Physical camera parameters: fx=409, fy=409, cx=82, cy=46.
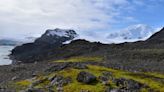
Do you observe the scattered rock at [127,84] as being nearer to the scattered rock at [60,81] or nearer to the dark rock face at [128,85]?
the dark rock face at [128,85]

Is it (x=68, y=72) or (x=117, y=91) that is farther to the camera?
(x=68, y=72)

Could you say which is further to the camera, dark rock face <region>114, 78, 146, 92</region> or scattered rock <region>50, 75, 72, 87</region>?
scattered rock <region>50, 75, 72, 87</region>

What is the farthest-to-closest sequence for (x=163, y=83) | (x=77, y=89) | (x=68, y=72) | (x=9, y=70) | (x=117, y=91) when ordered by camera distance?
1. (x=9, y=70)
2. (x=68, y=72)
3. (x=163, y=83)
4. (x=77, y=89)
5. (x=117, y=91)

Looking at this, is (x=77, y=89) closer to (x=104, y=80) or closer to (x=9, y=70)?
(x=104, y=80)

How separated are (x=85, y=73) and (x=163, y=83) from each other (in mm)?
14605

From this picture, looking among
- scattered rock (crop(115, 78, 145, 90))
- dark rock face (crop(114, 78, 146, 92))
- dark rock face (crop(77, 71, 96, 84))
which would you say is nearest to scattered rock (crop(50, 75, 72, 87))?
dark rock face (crop(77, 71, 96, 84))

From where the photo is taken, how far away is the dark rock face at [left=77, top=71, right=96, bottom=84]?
234 feet

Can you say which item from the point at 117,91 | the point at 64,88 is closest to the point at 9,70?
the point at 64,88

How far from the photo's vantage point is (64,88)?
7169 cm

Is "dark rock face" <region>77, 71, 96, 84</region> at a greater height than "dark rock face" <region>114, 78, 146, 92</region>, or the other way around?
"dark rock face" <region>77, 71, 96, 84</region>

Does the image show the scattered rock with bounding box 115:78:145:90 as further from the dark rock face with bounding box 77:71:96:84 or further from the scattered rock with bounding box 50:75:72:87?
the scattered rock with bounding box 50:75:72:87

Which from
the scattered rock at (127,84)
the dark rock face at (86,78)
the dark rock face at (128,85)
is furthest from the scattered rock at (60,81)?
the scattered rock at (127,84)

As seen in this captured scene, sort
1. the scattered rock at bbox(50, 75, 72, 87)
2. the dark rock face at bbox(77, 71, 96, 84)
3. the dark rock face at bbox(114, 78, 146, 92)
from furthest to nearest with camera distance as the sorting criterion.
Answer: the scattered rock at bbox(50, 75, 72, 87) < the dark rock face at bbox(77, 71, 96, 84) < the dark rock face at bbox(114, 78, 146, 92)

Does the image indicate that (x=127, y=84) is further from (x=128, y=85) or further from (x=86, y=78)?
(x=86, y=78)
